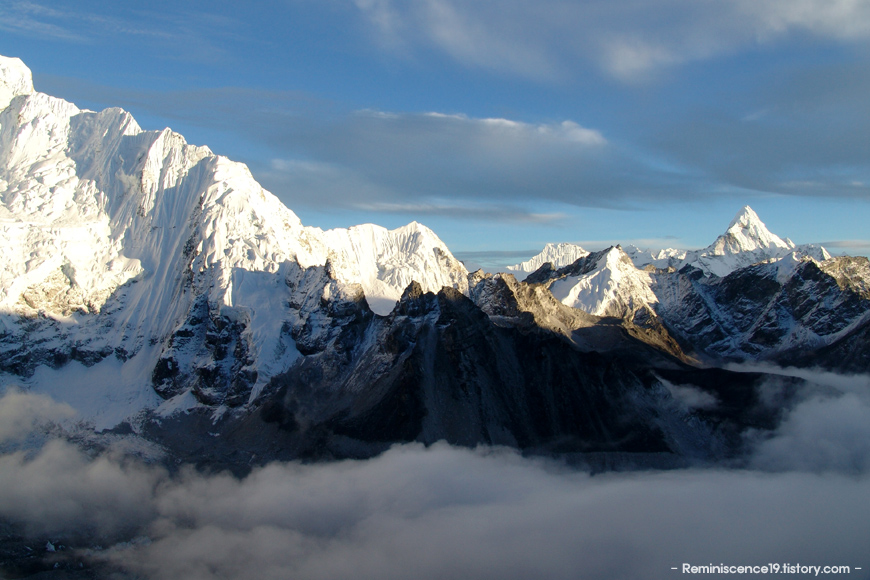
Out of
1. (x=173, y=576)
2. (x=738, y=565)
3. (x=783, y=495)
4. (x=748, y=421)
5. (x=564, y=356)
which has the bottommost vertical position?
(x=173, y=576)

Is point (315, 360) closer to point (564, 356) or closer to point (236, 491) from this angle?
point (236, 491)

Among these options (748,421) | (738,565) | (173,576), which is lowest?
(173,576)

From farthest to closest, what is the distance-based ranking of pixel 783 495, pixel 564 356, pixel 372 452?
pixel 564 356 < pixel 372 452 < pixel 783 495

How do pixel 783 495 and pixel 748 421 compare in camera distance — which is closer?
pixel 783 495

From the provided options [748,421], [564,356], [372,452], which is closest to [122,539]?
[372,452]

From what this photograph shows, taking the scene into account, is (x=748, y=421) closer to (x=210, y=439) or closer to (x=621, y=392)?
(x=621, y=392)

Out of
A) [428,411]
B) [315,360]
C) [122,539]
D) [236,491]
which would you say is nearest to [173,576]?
[122,539]

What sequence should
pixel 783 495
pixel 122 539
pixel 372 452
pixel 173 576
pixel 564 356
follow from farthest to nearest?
1. pixel 564 356
2. pixel 372 452
3. pixel 783 495
4. pixel 122 539
5. pixel 173 576

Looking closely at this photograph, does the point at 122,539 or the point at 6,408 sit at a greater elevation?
the point at 6,408

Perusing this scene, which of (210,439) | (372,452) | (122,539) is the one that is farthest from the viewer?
(210,439)
